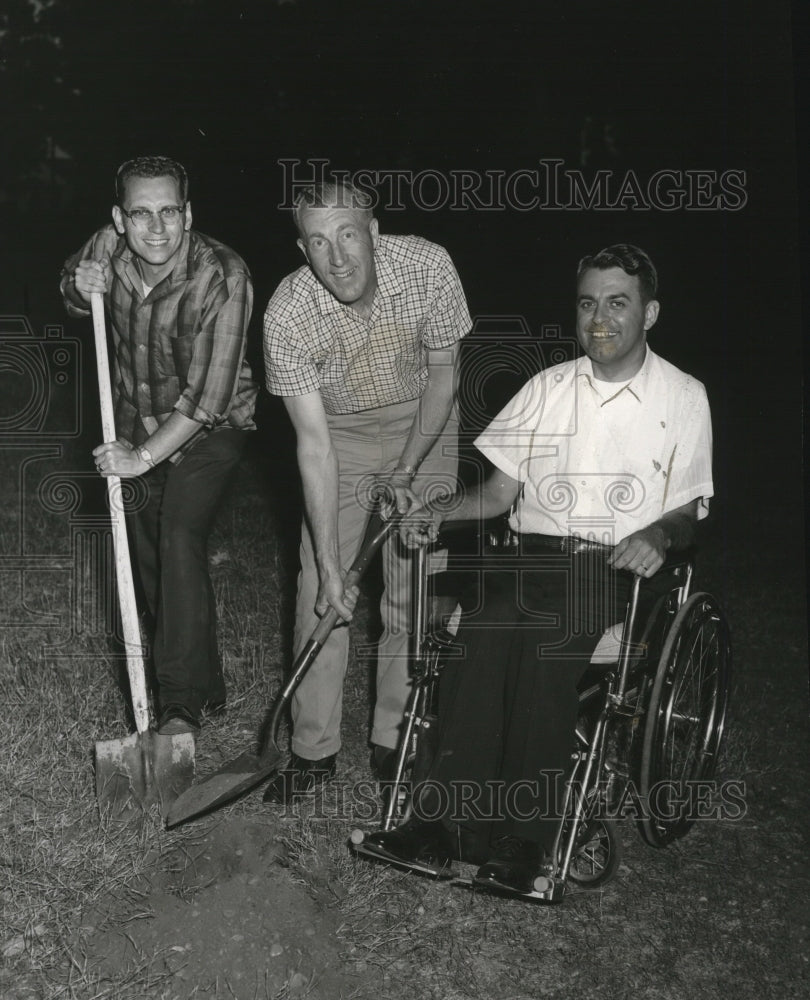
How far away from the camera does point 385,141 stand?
11.1m

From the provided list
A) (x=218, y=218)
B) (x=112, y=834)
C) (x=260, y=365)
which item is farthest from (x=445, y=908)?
(x=218, y=218)

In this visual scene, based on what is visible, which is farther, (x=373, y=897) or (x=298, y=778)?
(x=298, y=778)

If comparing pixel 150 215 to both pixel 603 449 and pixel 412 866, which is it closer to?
pixel 603 449

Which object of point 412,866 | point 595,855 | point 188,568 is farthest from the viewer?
point 188,568

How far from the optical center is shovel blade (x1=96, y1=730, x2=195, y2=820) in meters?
3.43

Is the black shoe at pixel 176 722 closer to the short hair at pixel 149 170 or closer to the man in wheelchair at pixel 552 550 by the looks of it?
the man in wheelchair at pixel 552 550

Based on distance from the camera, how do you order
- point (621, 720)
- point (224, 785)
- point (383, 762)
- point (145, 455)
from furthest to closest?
point (383, 762)
point (145, 455)
point (224, 785)
point (621, 720)

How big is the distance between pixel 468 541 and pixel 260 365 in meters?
7.78

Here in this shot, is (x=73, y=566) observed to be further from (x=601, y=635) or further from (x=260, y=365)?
(x=260, y=365)

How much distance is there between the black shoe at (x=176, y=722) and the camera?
11.5 ft

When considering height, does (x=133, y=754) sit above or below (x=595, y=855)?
above

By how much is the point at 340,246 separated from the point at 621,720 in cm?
159

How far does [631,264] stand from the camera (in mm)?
3328

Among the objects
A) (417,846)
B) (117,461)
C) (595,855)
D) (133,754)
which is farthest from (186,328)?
(595,855)
